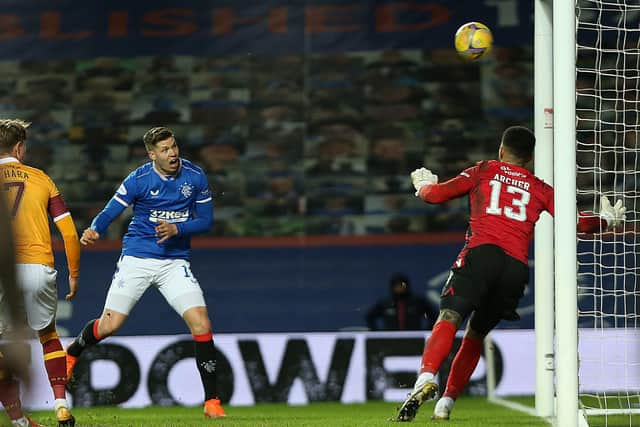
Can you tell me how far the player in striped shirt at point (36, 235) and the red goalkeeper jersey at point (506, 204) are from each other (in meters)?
1.98

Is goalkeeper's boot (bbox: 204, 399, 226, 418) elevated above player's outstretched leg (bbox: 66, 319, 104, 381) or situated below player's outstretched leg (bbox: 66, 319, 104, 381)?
below

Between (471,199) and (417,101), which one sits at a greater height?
(417,101)

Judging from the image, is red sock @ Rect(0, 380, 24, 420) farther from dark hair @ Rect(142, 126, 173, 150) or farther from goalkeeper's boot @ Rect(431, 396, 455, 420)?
goalkeeper's boot @ Rect(431, 396, 455, 420)

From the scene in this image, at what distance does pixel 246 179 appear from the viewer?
488 inches

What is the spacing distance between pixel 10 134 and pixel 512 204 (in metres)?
2.67

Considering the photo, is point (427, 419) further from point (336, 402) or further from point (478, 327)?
point (336, 402)

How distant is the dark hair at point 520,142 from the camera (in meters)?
6.29

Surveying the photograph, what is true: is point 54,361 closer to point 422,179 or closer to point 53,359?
point 53,359

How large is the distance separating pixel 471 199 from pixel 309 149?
6.17m

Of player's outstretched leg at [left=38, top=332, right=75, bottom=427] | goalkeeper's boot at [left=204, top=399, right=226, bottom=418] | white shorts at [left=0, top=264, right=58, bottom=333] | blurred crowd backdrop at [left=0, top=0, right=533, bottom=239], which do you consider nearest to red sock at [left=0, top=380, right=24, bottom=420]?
player's outstretched leg at [left=38, top=332, right=75, bottom=427]

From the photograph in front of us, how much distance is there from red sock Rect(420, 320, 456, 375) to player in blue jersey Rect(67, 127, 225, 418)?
5.39ft

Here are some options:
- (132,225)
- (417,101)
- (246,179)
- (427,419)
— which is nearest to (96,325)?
(132,225)

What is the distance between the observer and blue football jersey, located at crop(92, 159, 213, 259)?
7254 millimetres

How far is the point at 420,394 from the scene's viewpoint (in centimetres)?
573
